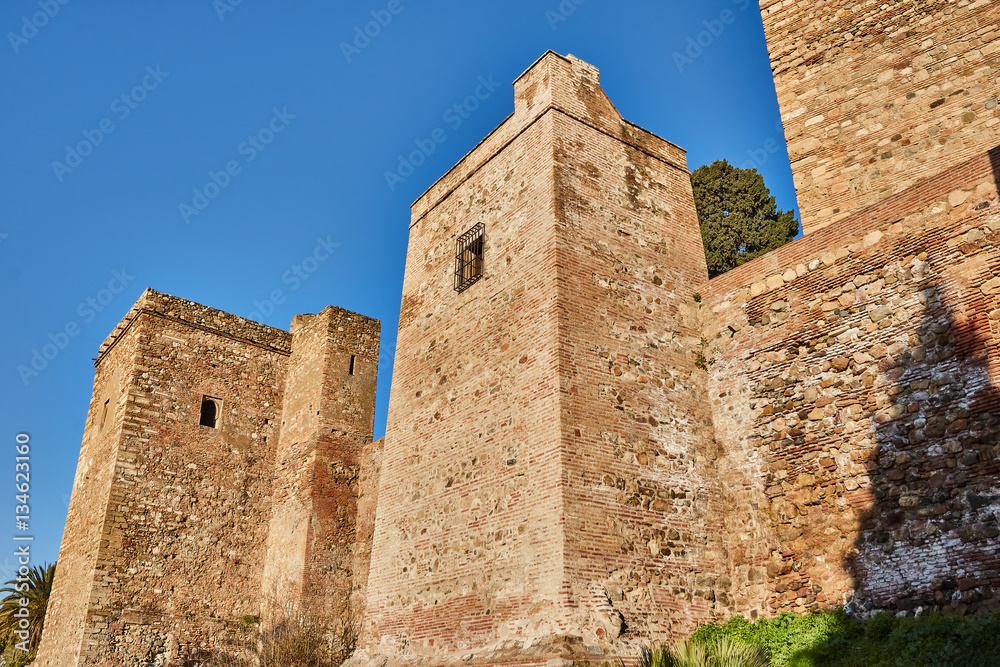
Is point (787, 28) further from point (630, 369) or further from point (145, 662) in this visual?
point (145, 662)

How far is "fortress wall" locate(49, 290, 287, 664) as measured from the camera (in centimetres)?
1276

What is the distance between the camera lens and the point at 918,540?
712 centimetres

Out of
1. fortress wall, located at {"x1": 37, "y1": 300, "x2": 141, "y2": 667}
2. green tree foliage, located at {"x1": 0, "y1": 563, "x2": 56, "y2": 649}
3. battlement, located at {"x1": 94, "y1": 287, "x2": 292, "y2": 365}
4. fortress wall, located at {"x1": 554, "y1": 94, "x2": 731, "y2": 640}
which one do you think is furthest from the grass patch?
green tree foliage, located at {"x1": 0, "y1": 563, "x2": 56, "y2": 649}

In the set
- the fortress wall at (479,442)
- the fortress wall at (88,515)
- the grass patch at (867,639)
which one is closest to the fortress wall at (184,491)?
the fortress wall at (88,515)

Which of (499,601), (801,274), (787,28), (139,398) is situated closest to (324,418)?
(139,398)

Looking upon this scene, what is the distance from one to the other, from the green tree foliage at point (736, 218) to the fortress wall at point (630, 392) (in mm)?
5759

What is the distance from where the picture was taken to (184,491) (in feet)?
45.7

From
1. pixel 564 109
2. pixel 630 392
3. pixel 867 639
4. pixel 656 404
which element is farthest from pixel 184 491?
pixel 867 639

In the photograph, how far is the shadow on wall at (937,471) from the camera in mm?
6746

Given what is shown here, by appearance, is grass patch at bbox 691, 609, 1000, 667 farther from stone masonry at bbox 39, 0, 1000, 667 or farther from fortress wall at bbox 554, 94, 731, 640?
fortress wall at bbox 554, 94, 731, 640

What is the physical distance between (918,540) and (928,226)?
3257 millimetres

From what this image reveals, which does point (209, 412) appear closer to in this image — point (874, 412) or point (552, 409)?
point (552, 409)

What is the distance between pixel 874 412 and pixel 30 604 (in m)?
23.1

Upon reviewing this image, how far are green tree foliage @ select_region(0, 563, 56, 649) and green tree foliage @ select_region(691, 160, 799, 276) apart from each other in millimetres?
19600
